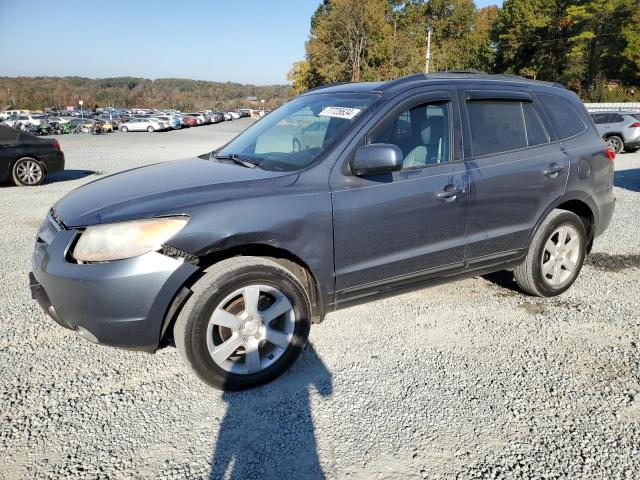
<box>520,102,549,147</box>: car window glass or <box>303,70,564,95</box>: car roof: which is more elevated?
<box>303,70,564,95</box>: car roof

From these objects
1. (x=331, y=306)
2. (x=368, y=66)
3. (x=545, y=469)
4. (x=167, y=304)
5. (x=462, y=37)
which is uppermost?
(x=462, y=37)

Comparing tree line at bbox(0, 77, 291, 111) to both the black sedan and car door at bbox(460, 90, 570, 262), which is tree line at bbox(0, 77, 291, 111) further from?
car door at bbox(460, 90, 570, 262)

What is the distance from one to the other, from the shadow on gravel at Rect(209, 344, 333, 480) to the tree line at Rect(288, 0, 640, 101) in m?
49.3

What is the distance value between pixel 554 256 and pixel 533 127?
111cm

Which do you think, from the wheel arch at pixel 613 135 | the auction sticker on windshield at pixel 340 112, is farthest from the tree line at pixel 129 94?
the auction sticker on windshield at pixel 340 112

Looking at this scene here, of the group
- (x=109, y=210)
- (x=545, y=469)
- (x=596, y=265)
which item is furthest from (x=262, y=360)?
(x=596, y=265)

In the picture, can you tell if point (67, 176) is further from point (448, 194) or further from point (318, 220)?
point (448, 194)

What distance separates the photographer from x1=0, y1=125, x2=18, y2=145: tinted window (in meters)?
9.80

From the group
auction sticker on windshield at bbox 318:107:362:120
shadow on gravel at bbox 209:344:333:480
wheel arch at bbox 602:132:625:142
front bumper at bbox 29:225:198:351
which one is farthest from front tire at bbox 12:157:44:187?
wheel arch at bbox 602:132:625:142

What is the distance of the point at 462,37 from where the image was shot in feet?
246

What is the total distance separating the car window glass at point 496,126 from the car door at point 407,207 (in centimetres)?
18

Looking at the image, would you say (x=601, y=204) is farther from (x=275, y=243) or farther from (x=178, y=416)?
(x=178, y=416)

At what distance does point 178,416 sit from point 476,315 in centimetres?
240

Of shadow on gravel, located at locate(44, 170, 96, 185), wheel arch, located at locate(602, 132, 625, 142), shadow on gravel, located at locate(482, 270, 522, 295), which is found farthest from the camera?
wheel arch, located at locate(602, 132, 625, 142)
